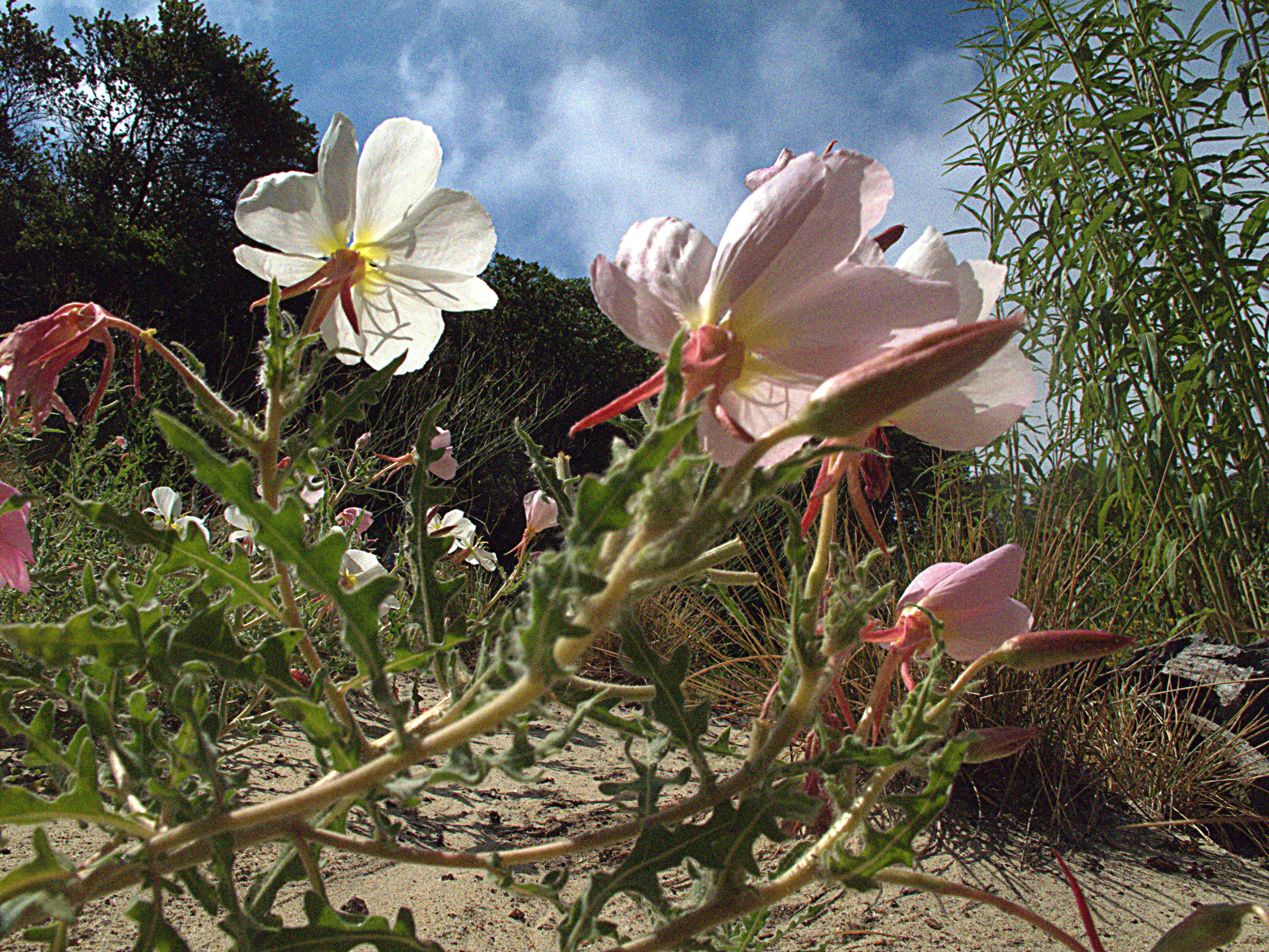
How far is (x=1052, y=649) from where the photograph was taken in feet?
1.42

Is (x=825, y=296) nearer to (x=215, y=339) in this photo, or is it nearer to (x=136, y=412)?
(x=136, y=412)

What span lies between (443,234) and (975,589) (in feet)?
1.38

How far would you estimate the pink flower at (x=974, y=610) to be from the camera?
1.58 feet

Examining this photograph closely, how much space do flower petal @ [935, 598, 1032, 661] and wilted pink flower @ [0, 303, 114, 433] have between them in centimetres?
52

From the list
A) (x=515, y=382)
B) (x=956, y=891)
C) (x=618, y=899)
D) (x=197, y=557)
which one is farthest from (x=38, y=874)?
(x=515, y=382)

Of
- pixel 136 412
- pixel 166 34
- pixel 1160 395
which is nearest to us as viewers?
pixel 1160 395

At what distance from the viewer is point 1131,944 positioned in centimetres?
141

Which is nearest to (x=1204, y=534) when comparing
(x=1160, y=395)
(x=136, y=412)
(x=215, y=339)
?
(x=1160, y=395)

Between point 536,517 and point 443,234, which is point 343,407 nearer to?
point 443,234

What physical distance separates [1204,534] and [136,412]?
374cm

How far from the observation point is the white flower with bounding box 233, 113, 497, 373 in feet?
1.75

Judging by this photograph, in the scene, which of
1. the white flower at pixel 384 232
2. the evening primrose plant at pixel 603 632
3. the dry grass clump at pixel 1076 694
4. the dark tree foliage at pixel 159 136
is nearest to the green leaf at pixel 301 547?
the evening primrose plant at pixel 603 632

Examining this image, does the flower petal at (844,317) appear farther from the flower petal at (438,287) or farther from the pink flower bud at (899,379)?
the flower petal at (438,287)

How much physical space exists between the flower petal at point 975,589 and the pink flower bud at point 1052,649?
0.05 m
